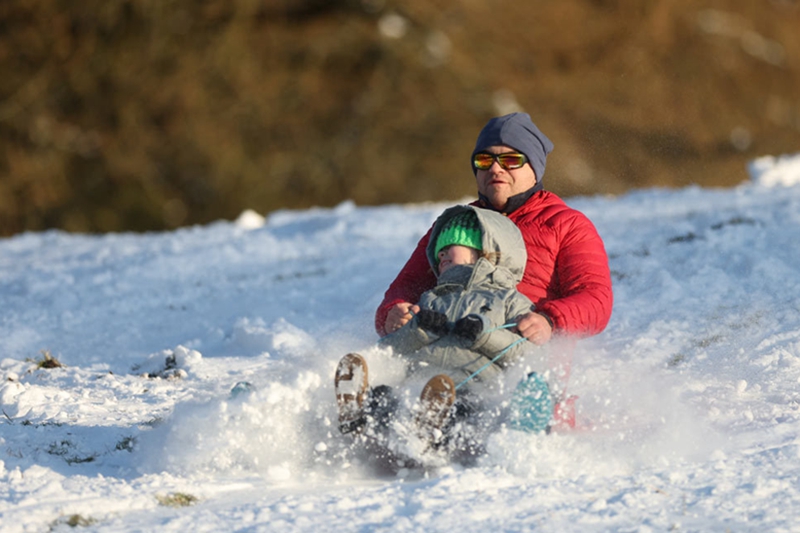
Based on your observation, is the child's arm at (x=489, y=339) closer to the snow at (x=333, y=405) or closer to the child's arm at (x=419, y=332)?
the child's arm at (x=419, y=332)

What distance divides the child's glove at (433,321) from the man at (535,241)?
0.68 ft

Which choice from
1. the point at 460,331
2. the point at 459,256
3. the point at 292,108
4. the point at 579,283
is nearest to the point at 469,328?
the point at 460,331

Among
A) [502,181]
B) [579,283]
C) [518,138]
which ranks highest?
[518,138]

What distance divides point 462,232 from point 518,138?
546 mm

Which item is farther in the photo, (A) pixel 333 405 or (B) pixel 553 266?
(B) pixel 553 266

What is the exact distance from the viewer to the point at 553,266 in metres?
3.74

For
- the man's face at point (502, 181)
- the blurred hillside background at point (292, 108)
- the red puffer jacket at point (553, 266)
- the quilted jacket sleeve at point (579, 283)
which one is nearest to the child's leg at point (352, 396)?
the red puffer jacket at point (553, 266)

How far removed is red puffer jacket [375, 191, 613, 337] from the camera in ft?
11.7

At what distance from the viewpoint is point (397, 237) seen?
24.8 feet

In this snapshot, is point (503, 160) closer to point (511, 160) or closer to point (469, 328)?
point (511, 160)

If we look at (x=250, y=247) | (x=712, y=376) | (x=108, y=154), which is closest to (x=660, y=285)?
(x=712, y=376)

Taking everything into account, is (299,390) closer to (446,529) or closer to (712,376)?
(446,529)

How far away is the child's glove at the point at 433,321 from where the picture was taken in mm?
3223

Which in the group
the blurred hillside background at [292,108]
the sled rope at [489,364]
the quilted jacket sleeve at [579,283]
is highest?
the blurred hillside background at [292,108]
